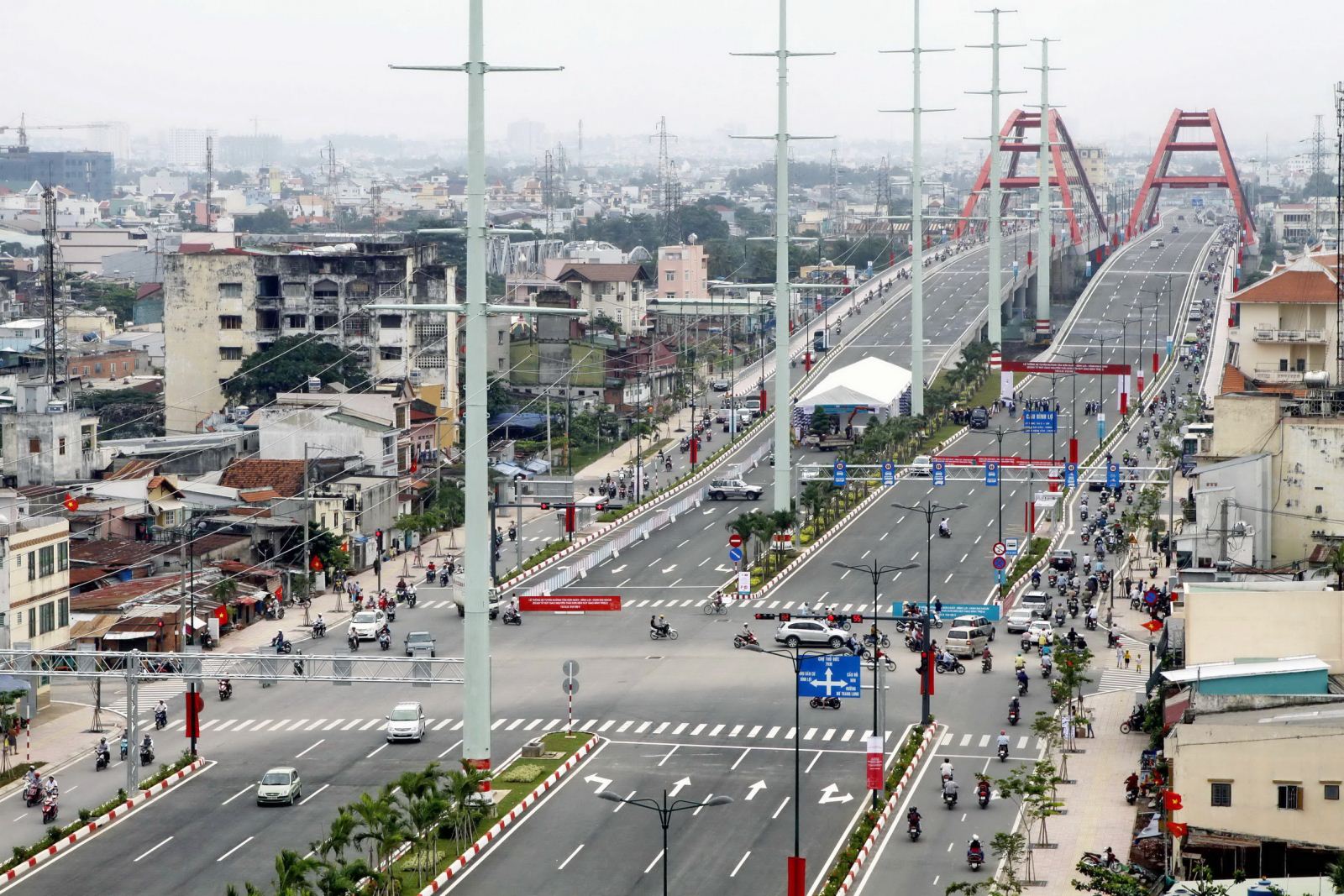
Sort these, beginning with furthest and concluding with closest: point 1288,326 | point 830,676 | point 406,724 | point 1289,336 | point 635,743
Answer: point 1288,326 < point 1289,336 < point 406,724 < point 635,743 < point 830,676

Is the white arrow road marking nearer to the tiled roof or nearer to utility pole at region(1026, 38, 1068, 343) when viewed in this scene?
the tiled roof

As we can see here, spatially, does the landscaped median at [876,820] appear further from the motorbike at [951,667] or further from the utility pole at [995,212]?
the utility pole at [995,212]

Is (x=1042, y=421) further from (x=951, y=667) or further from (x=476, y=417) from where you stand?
(x=476, y=417)

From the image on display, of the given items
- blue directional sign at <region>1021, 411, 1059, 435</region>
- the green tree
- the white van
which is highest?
the green tree

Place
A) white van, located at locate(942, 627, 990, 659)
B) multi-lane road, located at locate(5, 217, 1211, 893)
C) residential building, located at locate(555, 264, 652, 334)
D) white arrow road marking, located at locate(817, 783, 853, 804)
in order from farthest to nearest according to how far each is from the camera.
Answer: residential building, located at locate(555, 264, 652, 334) < white van, located at locate(942, 627, 990, 659) < white arrow road marking, located at locate(817, 783, 853, 804) < multi-lane road, located at locate(5, 217, 1211, 893)

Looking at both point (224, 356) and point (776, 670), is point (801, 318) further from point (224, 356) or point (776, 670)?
point (776, 670)

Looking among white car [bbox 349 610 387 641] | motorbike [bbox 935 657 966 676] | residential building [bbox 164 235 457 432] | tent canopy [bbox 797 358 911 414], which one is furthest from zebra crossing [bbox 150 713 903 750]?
residential building [bbox 164 235 457 432]

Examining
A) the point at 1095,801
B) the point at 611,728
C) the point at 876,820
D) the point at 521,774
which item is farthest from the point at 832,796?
the point at 611,728
